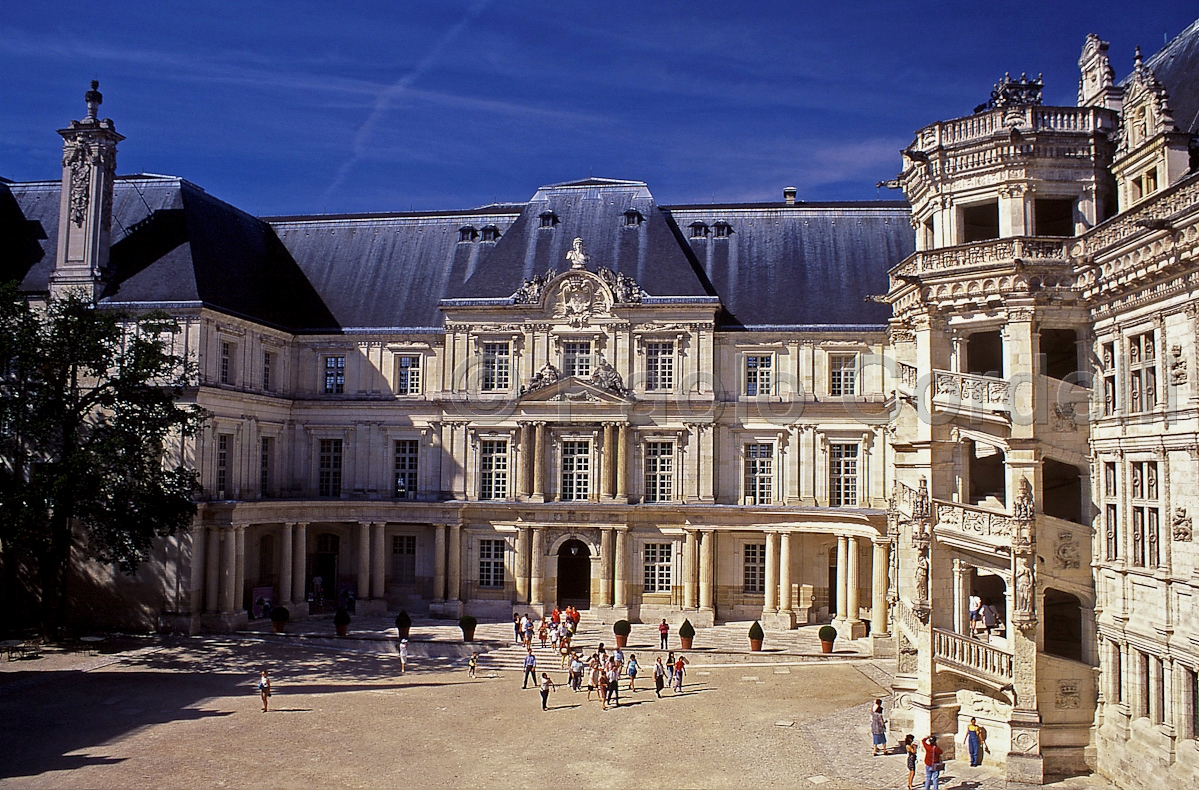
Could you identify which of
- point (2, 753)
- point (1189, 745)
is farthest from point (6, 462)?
point (1189, 745)

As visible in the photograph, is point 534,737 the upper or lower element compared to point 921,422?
lower

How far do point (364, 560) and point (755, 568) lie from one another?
18.0 m

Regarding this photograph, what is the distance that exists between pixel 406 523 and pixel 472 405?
6.32 m

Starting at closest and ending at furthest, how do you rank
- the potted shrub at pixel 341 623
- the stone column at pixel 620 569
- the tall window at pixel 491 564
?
the potted shrub at pixel 341 623 → the stone column at pixel 620 569 → the tall window at pixel 491 564

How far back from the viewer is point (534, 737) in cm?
2703

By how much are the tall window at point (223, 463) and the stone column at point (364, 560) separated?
6.40 meters

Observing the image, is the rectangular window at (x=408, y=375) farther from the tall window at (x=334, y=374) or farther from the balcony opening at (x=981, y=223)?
the balcony opening at (x=981, y=223)

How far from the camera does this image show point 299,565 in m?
44.3

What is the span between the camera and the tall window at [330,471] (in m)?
47.3

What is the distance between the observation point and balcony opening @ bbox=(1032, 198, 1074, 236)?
2772 cm

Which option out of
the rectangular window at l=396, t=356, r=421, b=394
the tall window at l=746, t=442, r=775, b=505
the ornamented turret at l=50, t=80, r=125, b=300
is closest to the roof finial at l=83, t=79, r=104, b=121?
the ornamented turret at l=50, t=80, r=125, b=300

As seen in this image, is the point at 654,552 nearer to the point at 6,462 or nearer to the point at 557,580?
the point at 557,580

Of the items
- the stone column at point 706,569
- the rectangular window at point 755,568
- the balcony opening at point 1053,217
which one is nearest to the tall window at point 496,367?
the stone column at point 706,569

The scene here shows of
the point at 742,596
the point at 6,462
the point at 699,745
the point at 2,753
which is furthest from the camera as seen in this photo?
the point at 742,596
